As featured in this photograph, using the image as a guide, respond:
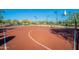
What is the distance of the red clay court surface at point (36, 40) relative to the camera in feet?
13.1

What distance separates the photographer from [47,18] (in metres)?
4.02

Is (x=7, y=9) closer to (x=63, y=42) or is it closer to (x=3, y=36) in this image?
(x=3, y=36)

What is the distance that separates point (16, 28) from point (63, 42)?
0.65 metres

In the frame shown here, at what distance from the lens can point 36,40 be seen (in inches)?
159

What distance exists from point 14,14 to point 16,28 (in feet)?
0.63

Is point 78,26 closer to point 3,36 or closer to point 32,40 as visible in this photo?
point 32,40

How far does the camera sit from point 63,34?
404 centimetres

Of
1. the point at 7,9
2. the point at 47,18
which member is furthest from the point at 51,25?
the point at 7,9

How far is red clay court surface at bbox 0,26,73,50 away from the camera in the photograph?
13.1 feet
